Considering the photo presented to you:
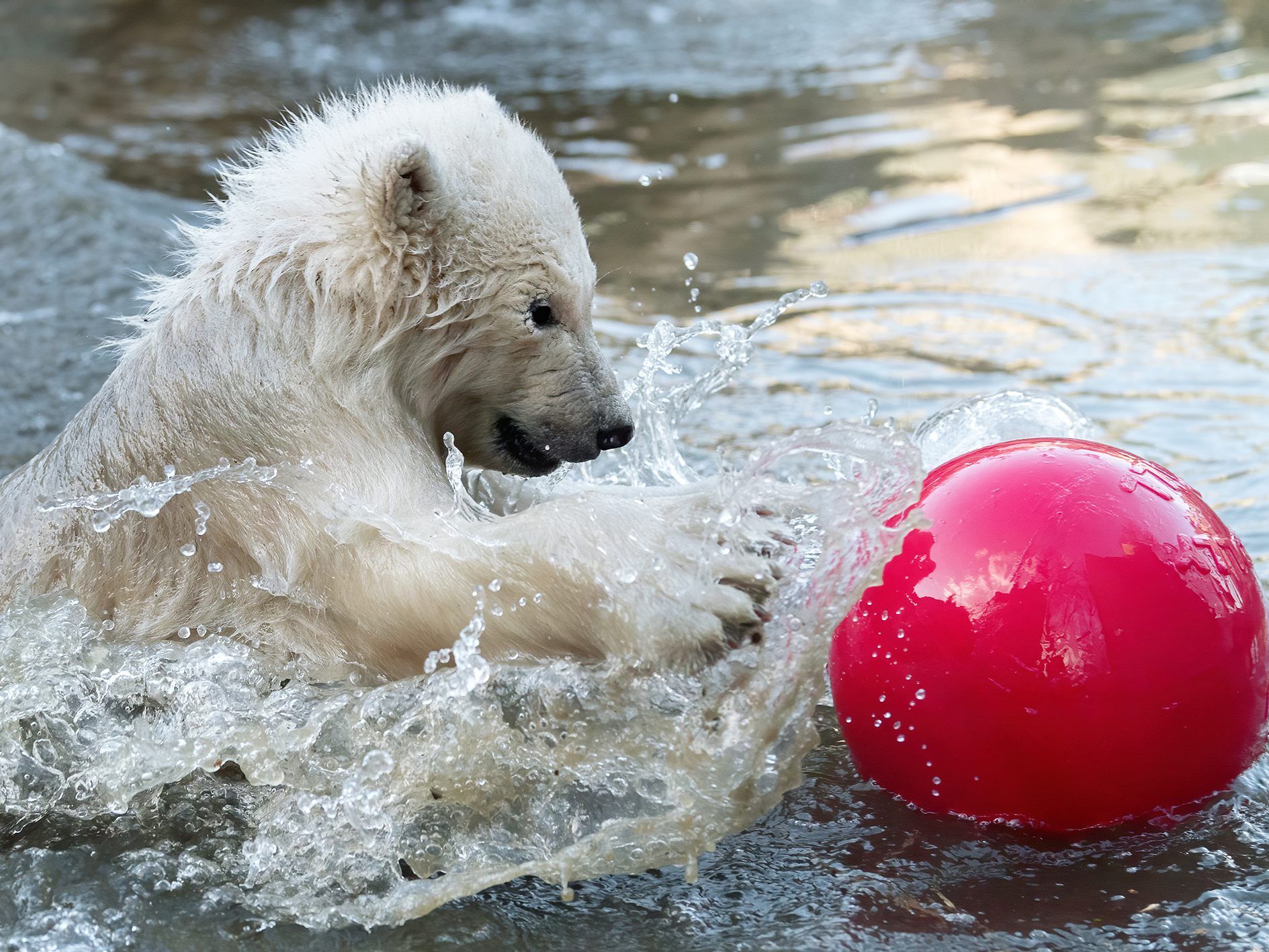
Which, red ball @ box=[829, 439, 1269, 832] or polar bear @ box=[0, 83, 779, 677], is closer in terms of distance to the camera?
red ball @ box=[829, 439, 1269, 832]

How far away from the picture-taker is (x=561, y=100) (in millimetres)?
12828

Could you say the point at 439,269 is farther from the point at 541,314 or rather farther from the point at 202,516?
the point at 202,516

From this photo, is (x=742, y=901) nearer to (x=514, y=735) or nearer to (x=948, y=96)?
(x=514, y=735)

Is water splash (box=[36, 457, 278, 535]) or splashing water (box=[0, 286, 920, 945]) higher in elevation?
water splash (box=[36, 457, 278, 535])

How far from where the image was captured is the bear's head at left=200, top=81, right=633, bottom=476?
3.80 meters

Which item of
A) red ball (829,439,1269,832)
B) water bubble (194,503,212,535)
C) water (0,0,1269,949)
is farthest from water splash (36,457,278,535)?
red ball (829,439,1269,832)

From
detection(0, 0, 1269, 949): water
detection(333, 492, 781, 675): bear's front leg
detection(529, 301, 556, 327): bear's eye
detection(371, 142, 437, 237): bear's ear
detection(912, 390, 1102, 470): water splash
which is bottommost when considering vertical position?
detection(0, 0, 1269, 949): water

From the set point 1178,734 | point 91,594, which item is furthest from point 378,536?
point 1178,734

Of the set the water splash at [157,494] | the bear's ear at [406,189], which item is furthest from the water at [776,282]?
the bear's ear at [406,189]

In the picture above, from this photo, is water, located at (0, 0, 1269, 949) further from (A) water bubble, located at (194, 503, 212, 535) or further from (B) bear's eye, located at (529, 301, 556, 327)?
(B) bear's eye, located at (529, 301, 556, 327)

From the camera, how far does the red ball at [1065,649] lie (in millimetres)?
3250

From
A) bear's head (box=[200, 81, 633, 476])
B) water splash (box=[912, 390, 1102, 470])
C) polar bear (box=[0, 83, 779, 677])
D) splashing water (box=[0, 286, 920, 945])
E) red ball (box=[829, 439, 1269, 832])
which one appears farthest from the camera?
water splash (box=[912, 390, 1102, 470])

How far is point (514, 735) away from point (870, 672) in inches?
34.8

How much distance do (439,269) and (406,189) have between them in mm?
232
